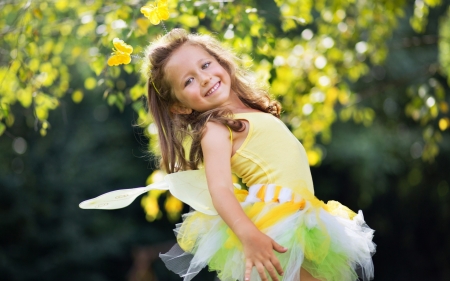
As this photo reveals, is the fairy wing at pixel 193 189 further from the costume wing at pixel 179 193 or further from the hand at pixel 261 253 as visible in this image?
the hand at pixel 261 253

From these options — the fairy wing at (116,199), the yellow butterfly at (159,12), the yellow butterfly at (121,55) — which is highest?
the yellow butterfly at (159,12)

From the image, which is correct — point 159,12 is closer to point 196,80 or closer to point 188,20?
point 196,80

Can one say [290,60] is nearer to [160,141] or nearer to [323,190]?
[160,141]

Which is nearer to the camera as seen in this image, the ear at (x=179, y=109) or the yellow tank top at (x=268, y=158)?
the yellow tank top at (x=268, y=158)

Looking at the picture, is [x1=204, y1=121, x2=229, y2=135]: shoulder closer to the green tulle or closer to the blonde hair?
the blonde hair

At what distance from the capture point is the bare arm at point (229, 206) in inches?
61.6

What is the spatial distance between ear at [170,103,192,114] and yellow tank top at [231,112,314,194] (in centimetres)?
16

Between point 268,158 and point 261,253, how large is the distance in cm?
32

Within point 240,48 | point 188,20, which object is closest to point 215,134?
point 240,48

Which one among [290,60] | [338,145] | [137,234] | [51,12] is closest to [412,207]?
[338,145]

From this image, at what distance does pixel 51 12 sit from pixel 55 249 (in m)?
4.24

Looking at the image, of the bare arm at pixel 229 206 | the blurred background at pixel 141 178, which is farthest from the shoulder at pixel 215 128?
the blurred background at pixel 141 178

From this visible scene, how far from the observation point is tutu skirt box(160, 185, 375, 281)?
1.67 metres

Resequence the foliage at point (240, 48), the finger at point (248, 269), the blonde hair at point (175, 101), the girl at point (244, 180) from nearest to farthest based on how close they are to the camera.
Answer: the finger at point (248, 269) < the girl at point (244, 180) < the blonde hair at point (175, 101) < the foliage at point (240, 48)
